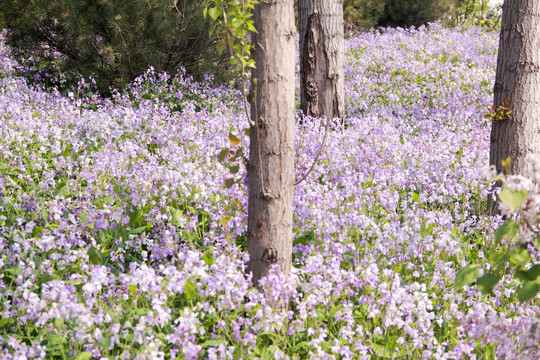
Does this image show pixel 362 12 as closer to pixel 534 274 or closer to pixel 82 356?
pixel 534 274

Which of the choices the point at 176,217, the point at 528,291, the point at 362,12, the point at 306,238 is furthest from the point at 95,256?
the point at 362,12

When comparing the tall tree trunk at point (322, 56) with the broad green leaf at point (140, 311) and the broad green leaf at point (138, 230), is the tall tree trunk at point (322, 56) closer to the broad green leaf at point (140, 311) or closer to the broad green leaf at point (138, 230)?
the broad green leaf at point (138, 230)

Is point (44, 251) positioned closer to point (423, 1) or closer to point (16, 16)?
point (16, 16)

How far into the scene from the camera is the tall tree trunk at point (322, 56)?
272 inches

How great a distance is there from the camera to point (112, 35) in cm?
789

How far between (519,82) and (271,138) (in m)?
2.85

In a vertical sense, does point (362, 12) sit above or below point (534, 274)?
above

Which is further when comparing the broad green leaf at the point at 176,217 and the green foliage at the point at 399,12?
the green foliage at the point at 399,12

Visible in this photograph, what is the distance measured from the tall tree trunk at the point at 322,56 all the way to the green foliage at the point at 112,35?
1859mm

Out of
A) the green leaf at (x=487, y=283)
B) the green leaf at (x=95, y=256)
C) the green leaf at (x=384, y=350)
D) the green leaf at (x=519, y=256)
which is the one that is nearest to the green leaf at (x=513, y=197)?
the green leaf at (x=519, y=256)

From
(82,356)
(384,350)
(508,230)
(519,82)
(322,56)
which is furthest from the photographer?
(322,56)

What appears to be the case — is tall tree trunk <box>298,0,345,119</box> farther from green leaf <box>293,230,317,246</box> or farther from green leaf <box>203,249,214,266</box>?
green leaf <box>203,249,214,266</box>

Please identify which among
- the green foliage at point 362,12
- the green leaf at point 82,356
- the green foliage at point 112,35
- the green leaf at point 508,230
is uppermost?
the green foliage at point 362,12

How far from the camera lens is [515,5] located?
4.68 meters
